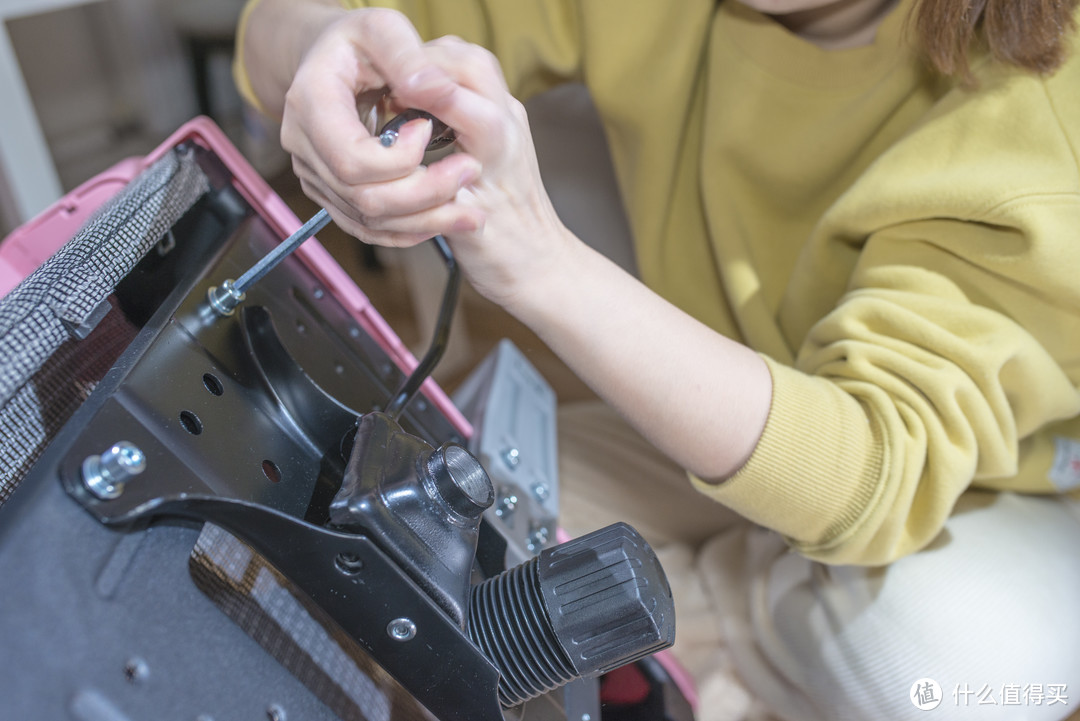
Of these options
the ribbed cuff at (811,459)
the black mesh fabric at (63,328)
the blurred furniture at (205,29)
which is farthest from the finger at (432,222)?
the blurred furniture at (205,29)

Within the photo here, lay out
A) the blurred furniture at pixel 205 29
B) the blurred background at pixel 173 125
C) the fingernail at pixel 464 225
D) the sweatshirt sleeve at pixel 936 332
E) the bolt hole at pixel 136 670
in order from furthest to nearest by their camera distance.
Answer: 1. the blurred furniture at pixel 205 29
2. the blurred background at pixel 173 125
3. the sweatshirt sleeve at pixel 936 332
4. the fingernail at pixel 464 225
5. the bolt hole at pixel 136 670

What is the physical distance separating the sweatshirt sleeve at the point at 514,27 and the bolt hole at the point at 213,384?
1.20 feet

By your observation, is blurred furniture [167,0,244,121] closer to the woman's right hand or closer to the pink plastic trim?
the pink plastic trim

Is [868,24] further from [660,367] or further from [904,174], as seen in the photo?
[660,367]

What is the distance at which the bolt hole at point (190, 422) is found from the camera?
1.00 feet

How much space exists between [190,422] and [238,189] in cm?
19

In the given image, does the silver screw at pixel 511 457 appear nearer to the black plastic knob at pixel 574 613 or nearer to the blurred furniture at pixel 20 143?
the black plastic knob at pixel 574 613

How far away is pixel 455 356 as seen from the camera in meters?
0.99

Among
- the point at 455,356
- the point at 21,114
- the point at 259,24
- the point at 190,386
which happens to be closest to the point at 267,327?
the point at 190,386

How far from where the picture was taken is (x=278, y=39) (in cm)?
50

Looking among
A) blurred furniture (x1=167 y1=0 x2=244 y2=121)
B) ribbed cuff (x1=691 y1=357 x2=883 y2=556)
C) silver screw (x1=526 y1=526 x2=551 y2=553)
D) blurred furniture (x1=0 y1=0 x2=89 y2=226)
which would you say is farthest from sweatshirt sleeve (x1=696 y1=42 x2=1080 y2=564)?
blurred furniture (x1=167 y1=0 x2=244 y2=121)

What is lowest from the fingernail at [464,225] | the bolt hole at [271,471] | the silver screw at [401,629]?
the silver screw at [401,629]

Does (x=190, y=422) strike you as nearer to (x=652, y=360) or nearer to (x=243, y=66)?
(x=652, y=360)

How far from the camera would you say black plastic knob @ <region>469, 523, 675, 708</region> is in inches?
12.4
